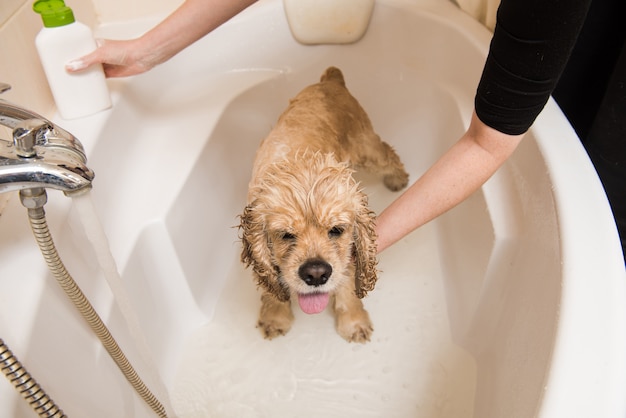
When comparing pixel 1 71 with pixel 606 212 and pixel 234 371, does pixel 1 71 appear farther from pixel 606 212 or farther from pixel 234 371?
pixel 606 212

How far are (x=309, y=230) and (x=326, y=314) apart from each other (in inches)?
19.7

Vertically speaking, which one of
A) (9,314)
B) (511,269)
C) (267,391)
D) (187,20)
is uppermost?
(187,20)

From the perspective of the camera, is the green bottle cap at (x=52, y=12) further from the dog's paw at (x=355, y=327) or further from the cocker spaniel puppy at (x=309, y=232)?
the dog's paw at (x=355, y=327)

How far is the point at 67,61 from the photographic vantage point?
132 centimetres

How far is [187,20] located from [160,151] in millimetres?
374

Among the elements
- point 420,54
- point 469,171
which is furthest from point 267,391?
point 420,54

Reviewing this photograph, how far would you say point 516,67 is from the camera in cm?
81

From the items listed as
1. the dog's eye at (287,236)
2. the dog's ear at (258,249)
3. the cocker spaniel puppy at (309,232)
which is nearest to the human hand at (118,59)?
the cocker spaniel puppy at (309,232)

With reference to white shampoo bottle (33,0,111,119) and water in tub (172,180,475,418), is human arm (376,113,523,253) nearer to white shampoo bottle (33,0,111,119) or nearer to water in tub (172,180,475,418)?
water in tub (172,180,475,418)

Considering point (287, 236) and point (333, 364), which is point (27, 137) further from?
point (333, 364)

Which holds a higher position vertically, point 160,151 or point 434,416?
point 160,151

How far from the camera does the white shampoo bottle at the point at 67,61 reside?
1.28 m

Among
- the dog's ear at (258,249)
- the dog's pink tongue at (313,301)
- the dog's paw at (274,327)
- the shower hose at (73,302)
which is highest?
the shower hose at (73,302)

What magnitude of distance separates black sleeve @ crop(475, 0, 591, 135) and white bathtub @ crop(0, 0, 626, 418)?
0.71 ft
